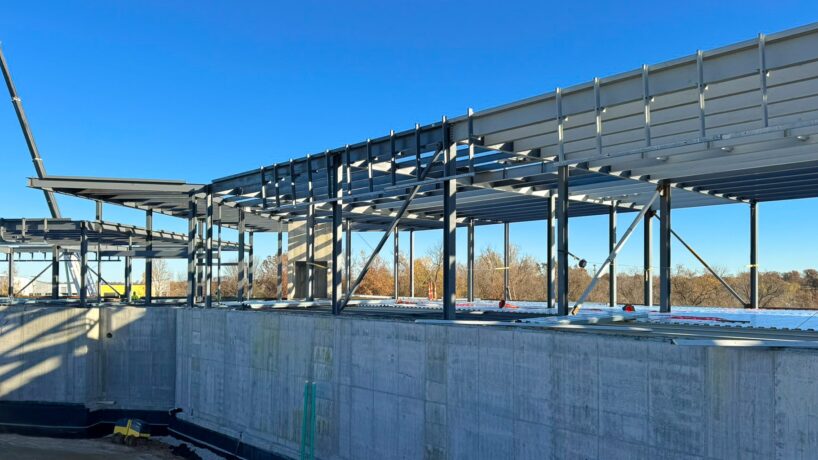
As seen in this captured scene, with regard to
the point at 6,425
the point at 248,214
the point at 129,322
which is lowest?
the point at 6,425

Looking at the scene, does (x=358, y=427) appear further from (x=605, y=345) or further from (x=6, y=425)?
(x=6, y=425)

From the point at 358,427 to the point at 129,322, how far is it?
44.5 feet

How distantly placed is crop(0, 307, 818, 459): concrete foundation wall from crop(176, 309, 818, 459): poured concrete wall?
2 cm

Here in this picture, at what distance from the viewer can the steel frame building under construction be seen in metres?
11.4

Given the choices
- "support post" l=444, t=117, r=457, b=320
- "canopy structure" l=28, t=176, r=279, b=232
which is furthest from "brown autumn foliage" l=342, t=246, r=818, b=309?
"support post" l=444, t=117, r=457, b=320

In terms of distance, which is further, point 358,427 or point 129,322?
point 129,322

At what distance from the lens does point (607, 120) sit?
13.9 m

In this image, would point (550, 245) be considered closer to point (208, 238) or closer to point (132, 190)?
point (208, 238)

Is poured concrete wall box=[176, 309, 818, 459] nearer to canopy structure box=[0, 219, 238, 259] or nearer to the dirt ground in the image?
the dirt ground

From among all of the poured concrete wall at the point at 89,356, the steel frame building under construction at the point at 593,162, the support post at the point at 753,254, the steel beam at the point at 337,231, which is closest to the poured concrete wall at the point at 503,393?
the steel beam at the point at 337,231

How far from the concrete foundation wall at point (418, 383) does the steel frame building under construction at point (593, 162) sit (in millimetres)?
1939

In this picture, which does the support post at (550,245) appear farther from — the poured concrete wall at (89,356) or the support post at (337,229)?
the poured concrete wall at (89,356)

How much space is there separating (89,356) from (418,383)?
54.0 feet

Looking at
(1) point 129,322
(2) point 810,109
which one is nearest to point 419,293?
(1) point 129,322
